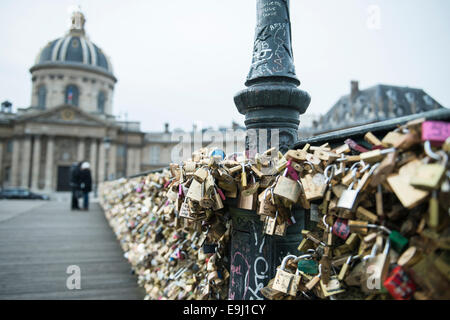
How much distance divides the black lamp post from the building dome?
56.0 metres

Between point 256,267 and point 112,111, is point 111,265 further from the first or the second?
point 112,111

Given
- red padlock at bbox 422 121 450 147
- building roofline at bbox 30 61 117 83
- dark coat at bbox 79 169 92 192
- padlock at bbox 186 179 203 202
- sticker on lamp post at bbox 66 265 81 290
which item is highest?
building roofline at bbox 30 61 117 83

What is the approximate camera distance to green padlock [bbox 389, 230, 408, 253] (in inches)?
44.6

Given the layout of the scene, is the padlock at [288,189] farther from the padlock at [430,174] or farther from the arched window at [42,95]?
the arched window at [42,95]

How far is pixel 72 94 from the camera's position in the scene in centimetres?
5100

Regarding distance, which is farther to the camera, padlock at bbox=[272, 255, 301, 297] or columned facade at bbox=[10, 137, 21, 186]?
columned facade at bbox=[10, 137, 21, 186]

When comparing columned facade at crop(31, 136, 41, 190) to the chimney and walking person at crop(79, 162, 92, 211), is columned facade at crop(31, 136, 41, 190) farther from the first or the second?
the chimney

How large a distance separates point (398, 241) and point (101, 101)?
58.0m

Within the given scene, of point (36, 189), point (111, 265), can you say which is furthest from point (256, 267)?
point (36, 189)

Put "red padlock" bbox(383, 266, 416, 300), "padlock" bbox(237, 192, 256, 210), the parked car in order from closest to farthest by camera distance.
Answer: "red padlock" bbox(383, 266, 416, 300), "padlock" bbox(237, 192, 256, 210), the parked car

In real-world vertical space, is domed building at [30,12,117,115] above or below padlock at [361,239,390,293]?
above

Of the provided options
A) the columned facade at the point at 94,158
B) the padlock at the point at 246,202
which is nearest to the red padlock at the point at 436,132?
the padlock at the point at 246,202

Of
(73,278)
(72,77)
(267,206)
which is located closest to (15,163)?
(72,77)

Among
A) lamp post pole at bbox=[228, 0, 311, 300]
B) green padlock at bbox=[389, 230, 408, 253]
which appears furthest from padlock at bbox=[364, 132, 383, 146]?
lamp post pole at bbox=[228, 0, 311, 300]
